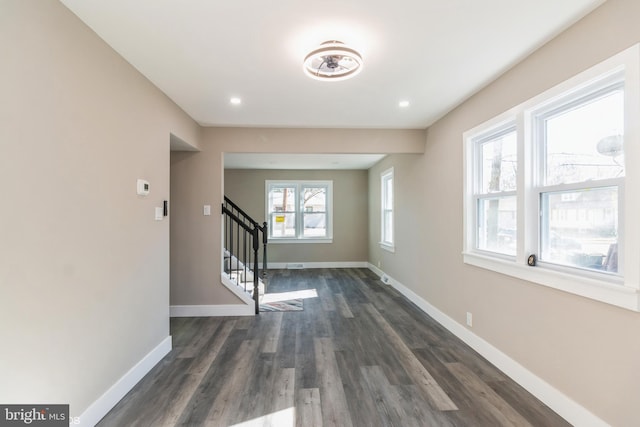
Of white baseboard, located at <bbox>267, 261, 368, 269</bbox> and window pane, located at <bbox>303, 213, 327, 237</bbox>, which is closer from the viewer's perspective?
white baseboard, located at <bbox>267, 261, 368, 269</bbox>

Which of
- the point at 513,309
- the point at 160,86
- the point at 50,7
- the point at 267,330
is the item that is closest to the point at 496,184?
the point at 513,309

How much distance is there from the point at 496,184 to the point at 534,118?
693 mm

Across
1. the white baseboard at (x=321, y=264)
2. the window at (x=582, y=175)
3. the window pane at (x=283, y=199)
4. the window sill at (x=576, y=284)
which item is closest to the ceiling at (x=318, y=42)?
the window at (x=582, y=175)

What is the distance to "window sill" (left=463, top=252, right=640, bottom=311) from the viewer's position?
1.55 m

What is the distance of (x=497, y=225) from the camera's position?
9.20 feet

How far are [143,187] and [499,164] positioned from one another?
313cm

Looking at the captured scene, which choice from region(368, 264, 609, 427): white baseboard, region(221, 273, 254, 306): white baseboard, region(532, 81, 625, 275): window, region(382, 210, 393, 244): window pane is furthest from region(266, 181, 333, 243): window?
region(532, 81, 625, 275): window

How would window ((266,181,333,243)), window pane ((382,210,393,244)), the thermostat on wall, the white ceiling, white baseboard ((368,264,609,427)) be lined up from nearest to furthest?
white baseboard ((368,264,609,427)), the thermostat on wall, the white ceiling, window pane ((382,210,393,244)), window ((266,181,333,243))

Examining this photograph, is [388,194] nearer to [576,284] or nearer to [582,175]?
[582,175]

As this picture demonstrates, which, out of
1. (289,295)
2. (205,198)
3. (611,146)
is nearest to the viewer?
(611,146)

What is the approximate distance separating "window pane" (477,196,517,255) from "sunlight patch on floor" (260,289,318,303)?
2.78m

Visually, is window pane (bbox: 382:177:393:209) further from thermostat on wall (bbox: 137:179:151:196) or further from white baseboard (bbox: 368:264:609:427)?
thermostat on wall (bbox: 137:179:151:196)

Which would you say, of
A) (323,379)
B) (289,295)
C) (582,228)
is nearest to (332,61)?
(582,228)

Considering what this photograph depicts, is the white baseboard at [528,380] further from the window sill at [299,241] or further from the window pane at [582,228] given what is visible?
the window sill at [299,241]
